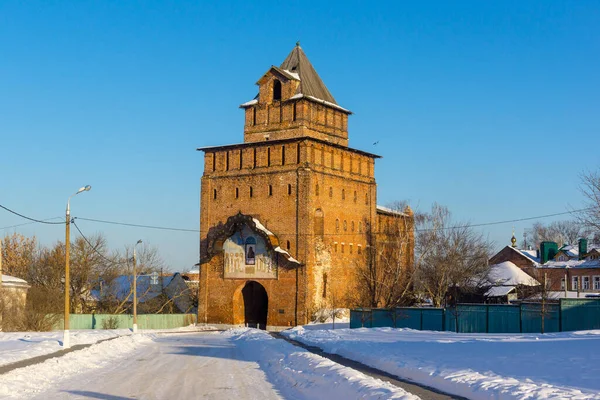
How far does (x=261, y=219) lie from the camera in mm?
49438

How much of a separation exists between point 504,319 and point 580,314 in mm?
3433

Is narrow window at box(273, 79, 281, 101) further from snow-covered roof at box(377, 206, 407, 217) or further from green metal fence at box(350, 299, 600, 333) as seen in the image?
green metal fence at box(350, 299, 600, 333)

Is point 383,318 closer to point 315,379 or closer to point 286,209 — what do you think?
point 286,209

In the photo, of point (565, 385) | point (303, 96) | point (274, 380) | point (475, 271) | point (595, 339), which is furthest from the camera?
point (475, 271)

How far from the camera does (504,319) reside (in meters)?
34.4

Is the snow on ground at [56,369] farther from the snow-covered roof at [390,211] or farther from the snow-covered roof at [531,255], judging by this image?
the snow-covered roof at [531,255]

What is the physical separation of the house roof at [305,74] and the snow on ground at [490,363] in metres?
25.0

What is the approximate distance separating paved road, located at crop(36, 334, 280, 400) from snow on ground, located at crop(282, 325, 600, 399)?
3.60 meters

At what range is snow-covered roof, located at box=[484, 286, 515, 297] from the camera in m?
56.8

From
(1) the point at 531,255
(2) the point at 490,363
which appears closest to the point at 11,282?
(2) the point at 490,363

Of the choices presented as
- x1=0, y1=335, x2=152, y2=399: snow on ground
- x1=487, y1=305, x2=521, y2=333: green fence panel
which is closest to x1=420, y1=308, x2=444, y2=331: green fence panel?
x1=487, y1=305, x2=521, y2=333: green fence panel

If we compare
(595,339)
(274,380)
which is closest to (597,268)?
(595,339)

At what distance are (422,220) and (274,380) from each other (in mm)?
40466

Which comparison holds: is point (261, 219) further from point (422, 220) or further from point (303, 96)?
point (422, 220)
